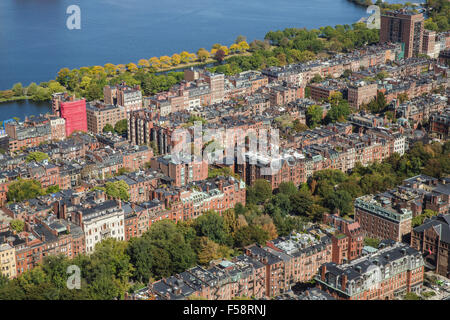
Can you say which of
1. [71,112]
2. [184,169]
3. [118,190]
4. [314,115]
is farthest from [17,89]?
[118,190]

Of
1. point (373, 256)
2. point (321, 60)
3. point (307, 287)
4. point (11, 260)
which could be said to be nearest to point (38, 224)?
point (11, 260)

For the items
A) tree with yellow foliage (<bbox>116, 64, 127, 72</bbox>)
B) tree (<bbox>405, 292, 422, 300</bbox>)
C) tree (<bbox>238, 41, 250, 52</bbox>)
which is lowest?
tree (<bbox>405, 292, 422, 300</bbox>)

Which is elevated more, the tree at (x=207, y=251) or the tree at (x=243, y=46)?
the tree at (x=243, y=46)

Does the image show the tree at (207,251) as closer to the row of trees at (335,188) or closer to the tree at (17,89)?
the row of trees at (335,188)

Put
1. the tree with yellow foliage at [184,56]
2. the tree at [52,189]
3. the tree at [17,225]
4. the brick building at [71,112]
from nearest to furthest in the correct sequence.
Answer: the tree at [17,225], the tree at [52,189], the brick building at [71,112], the tree with yellow foliage at [184,56]

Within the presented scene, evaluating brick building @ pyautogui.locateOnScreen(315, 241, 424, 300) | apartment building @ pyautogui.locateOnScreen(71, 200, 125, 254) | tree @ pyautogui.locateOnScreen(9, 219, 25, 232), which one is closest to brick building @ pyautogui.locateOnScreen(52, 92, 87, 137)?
tree @ pyautogui.locateOnScreen(9, 219, 25, 232)

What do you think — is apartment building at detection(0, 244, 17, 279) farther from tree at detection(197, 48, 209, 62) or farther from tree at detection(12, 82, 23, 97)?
tree at detection(197, 48, 209, 62)

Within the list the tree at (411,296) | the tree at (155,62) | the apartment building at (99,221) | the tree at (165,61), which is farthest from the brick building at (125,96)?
the tree at (411,296)

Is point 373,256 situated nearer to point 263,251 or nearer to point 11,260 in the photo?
point 263,251
